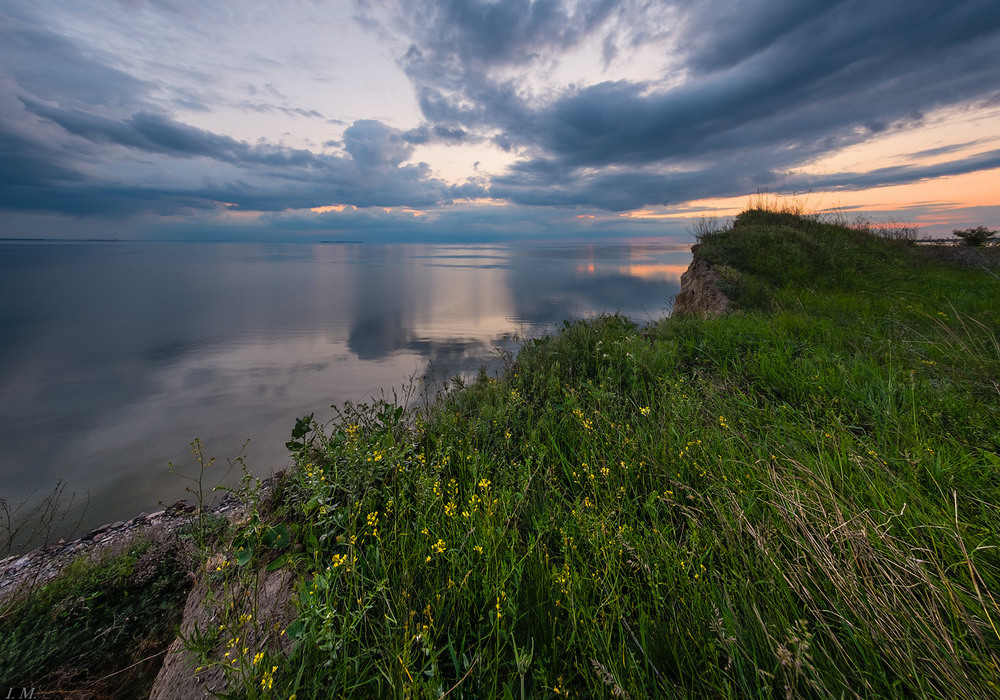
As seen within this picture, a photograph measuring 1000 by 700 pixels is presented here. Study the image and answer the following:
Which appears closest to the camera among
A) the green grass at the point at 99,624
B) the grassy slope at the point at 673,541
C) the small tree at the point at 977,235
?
the grassy slope at the point at 673,541

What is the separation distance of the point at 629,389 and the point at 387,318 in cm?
1097

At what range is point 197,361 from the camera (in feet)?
30.3

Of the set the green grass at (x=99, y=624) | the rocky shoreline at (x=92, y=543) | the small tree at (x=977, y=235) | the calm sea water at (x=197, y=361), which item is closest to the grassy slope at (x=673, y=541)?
the green grass at (x=99, y=624)

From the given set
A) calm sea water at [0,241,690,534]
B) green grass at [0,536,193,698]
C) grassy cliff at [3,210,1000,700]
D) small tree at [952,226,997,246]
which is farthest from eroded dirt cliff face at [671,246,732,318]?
small tree at [952,226,997,246]

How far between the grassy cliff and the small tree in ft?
54.0

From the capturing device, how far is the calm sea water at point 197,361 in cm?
529

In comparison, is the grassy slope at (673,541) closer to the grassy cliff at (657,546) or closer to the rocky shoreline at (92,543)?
the grassy cliff at (657,546)

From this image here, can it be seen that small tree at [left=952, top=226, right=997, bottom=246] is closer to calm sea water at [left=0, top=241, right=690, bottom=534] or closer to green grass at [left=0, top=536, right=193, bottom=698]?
calm sea water at [left=0, top=241, right=690, bottom=534]

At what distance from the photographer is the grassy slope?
1.53 metres

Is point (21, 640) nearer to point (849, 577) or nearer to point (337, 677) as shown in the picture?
point (337, 677)

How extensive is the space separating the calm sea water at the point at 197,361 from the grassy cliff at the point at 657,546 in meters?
3.10

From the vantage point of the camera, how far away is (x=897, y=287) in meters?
8.93

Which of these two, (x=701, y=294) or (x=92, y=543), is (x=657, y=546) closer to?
(x=92, y=543)

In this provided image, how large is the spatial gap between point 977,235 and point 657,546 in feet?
72.1
